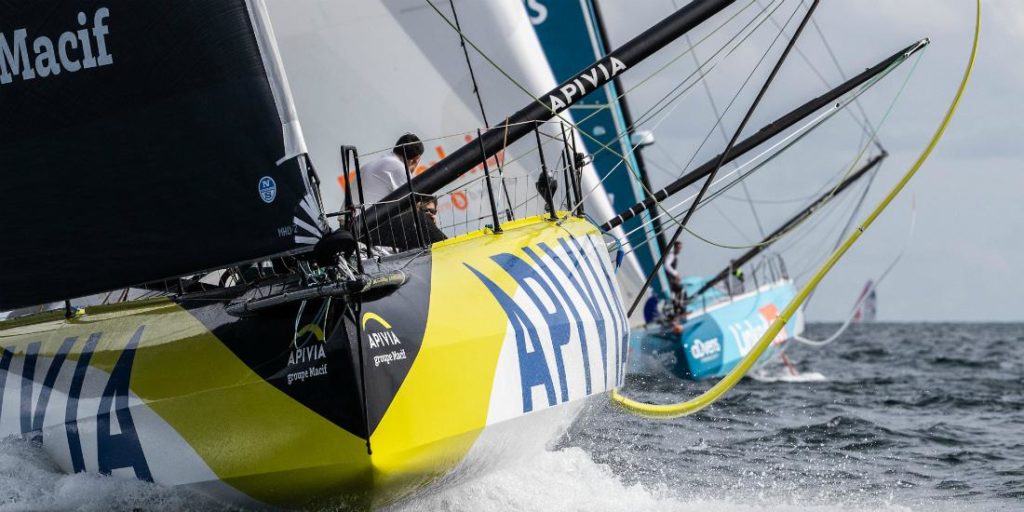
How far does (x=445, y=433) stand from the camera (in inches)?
171

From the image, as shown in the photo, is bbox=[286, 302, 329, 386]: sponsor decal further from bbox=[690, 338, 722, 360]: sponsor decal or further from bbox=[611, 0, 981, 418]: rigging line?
bbox=[690, 338, 722, 360]: sponsor decal

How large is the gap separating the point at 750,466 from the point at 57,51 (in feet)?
12.8

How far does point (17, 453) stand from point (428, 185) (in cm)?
194

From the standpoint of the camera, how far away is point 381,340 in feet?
13.7

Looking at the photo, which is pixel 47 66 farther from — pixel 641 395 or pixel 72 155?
pixel 641 395

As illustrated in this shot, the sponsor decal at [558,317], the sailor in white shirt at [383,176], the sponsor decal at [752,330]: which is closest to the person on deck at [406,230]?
the sailor in white shirt at [383,176]

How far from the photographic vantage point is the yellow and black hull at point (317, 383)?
163 inches

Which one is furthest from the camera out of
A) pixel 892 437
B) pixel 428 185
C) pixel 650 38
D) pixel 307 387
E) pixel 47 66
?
pixel 892 437

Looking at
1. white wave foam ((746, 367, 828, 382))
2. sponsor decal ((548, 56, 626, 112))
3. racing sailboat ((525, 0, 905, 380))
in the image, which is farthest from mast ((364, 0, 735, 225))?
white wave foam ((746, 367, 828, 382))

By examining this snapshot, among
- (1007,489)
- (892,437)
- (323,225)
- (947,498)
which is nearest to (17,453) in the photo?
(323,225)

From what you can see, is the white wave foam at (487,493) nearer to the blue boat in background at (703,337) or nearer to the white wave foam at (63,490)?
the white wave foam at (63,490)

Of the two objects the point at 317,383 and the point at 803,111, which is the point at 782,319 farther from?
the point at 317,383

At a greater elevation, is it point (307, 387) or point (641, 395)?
point (307, 387)

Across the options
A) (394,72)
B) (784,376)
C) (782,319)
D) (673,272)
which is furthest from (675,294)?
(782,319)
